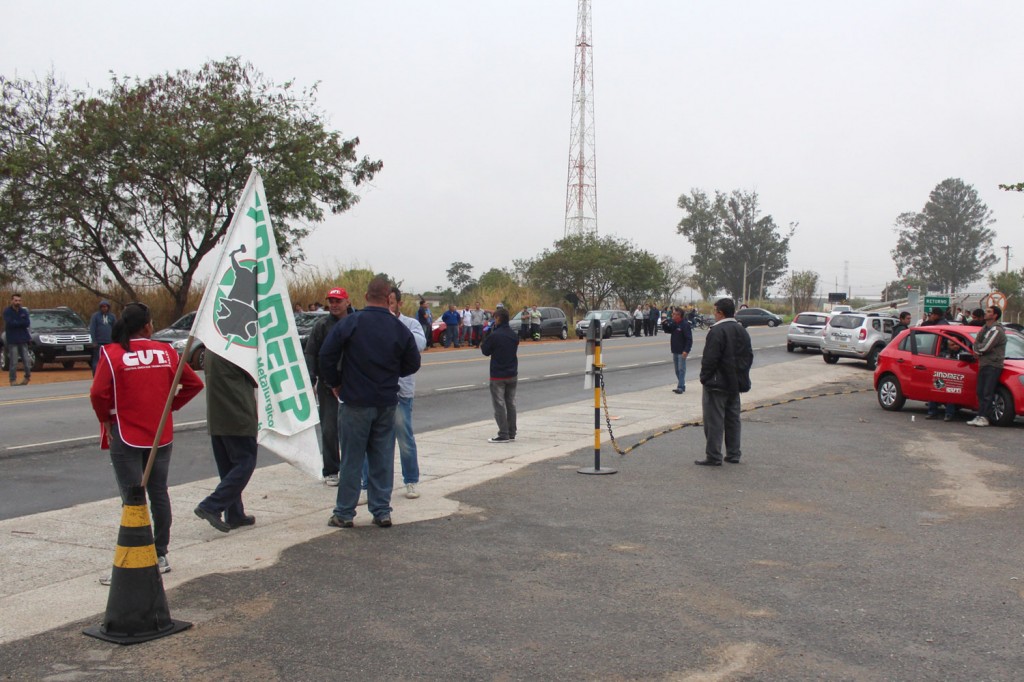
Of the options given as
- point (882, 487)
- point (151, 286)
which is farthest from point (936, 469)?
point (151, 286)

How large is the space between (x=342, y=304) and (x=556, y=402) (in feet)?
33.1

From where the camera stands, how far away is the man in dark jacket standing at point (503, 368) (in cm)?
1195

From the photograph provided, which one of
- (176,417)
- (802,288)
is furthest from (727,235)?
(176,417)

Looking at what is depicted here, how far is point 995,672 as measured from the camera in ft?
14.6

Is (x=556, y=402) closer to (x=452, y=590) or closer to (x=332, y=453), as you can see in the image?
(x=332, y=453)

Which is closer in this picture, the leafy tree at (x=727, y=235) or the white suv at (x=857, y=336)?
the white suv at (x=857, y=336)

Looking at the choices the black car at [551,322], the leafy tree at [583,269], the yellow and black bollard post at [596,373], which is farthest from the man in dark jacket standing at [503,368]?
the leafy tree at [583,269]

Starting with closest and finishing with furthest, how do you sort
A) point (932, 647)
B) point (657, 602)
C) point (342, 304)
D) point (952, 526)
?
point (932, 647) → point (657, 602) → point (952, 526) → point (342, 304)

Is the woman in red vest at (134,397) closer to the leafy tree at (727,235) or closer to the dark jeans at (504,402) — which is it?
the dark jeans at (504,402)

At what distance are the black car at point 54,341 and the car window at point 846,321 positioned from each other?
21839 millimetres

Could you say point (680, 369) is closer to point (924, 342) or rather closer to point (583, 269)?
point (924, 342)

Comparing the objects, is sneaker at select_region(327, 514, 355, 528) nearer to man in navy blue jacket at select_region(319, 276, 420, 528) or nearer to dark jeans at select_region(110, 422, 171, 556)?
man in navy blue jacket at select_region(319, 276, 420, 528)

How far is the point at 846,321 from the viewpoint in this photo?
30.8 metres

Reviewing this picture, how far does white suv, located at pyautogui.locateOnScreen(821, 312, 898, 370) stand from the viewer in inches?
1168
